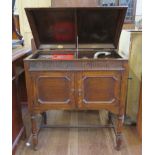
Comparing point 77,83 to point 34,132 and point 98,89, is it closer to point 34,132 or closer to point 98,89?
point 98,89

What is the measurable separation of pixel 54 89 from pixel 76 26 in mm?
623

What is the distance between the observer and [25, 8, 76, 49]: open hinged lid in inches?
62.9

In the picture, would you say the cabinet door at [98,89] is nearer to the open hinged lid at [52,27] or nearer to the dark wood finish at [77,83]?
the dark wood finish at [77,83]

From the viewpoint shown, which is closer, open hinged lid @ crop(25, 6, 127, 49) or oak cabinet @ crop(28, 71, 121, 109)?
oak cabinet @ crop(28, 71, 121, 109)

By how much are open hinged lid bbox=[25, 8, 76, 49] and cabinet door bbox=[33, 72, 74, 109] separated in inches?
19.4

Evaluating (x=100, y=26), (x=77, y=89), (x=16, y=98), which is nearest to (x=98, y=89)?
(x=77, y=89)

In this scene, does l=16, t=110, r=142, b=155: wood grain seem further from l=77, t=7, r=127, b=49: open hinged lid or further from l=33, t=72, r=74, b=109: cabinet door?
l=77, t=7, r=127, b=49: open hinged lid

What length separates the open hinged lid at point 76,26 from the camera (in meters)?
1.58

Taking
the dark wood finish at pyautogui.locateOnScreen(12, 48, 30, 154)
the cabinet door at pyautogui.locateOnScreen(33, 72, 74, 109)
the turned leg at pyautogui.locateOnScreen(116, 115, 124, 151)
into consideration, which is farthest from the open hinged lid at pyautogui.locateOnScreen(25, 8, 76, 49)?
the turned leg at pyautogui.locateOnScreen(116, 115, 124, 151)

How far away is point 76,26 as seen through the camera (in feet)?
5.61

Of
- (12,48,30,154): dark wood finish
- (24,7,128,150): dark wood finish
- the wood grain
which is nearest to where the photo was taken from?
(24,7,128,150): dark wood finish

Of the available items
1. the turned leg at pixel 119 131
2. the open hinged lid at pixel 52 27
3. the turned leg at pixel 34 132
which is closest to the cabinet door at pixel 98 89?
the turned leg at pixel 119 131

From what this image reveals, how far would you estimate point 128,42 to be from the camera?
196cm
